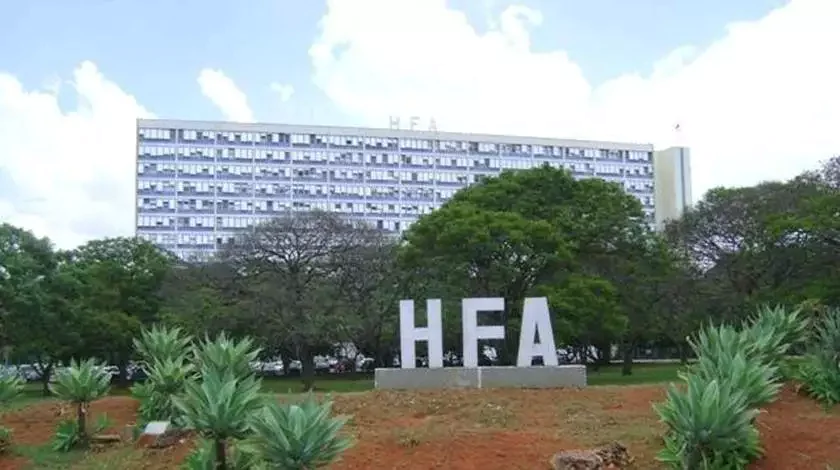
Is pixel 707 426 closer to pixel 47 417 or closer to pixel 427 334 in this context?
pixel 427 334

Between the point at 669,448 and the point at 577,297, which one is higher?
the point at 577,297

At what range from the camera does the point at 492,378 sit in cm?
1961

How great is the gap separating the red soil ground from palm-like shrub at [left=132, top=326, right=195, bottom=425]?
36.7 inches

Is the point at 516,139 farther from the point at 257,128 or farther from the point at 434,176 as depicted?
the point at 257,128

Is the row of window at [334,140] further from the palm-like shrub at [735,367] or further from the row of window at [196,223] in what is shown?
the palm-like shrub at [735,367]

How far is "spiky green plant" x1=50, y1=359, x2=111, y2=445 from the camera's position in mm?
15172

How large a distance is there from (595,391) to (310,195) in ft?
305

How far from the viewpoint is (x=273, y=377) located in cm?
5944

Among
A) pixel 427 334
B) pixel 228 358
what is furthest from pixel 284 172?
pixel 228 358

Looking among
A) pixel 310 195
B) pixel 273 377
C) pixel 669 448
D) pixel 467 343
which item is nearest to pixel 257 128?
pixel 310 195

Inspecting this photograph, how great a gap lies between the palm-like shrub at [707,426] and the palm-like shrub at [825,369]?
172 inches

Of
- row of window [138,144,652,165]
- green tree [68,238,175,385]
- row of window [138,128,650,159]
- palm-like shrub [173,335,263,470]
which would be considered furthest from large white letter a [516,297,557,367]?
row of window [138,128,650,159]

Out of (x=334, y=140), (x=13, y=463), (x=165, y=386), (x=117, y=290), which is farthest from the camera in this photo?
(x=334, y=140)

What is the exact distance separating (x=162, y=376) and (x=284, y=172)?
93.3 meters
